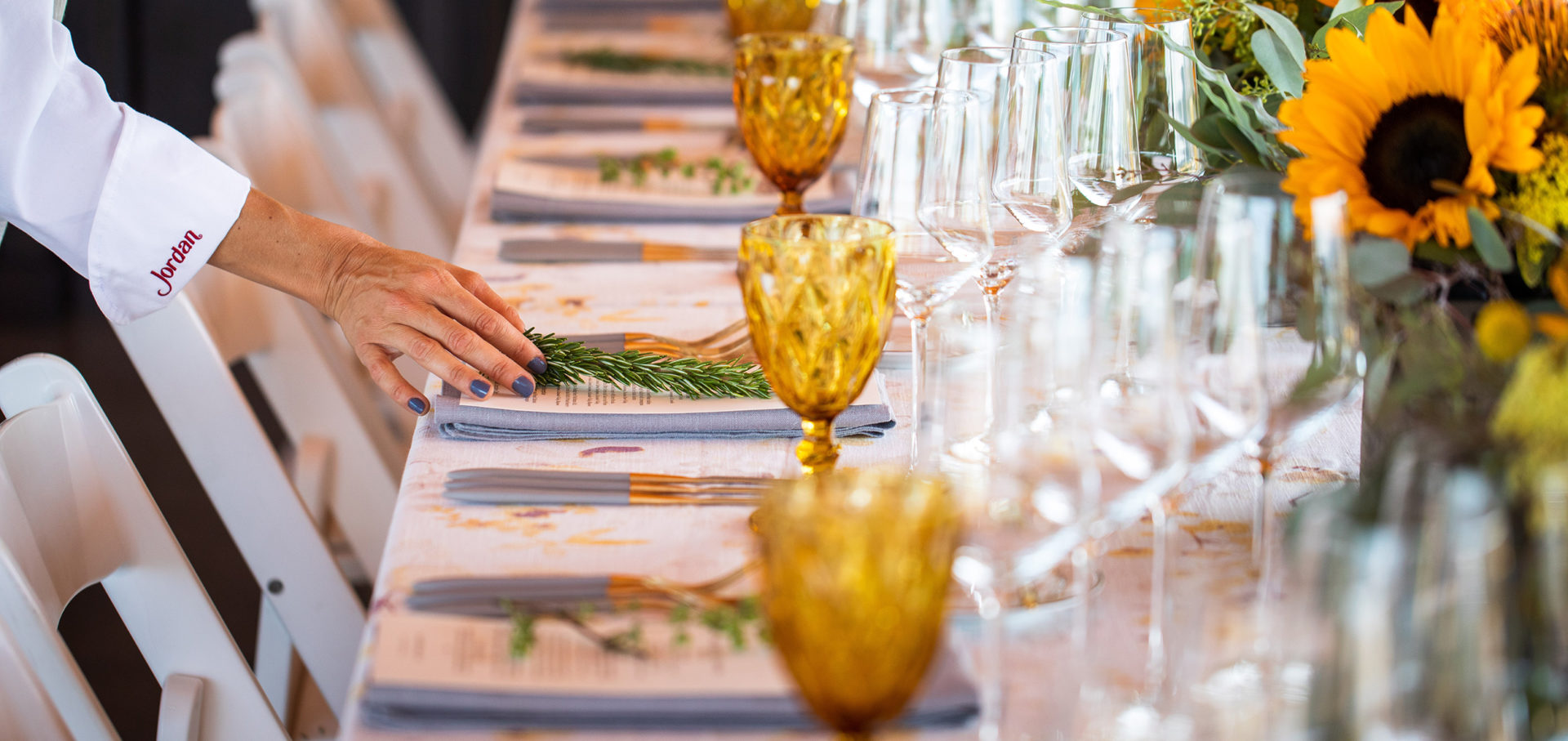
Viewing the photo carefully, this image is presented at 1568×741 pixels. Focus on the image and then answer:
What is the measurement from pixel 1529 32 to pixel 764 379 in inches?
22.5

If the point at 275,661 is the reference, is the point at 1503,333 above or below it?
above

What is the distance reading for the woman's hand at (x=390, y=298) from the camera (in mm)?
1109

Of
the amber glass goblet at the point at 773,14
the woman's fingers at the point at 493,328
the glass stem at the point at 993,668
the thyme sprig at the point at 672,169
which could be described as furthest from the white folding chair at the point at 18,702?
the amber glass goblet at the point at 773,14

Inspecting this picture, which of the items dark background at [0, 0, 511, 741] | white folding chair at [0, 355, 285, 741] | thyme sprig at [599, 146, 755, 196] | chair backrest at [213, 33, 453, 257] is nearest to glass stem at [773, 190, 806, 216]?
thyme sprig at [599, 146, 755, 196]

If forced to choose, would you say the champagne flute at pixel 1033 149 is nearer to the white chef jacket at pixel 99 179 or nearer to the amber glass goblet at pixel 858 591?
the amber glass goblet at pixel 858 591

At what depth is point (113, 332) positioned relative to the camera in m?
3.87

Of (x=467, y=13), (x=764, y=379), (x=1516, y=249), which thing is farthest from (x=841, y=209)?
(x=467, y=13)

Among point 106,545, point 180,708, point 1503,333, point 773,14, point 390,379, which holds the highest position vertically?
point 773,14

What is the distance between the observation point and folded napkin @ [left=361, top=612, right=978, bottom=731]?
704 mm

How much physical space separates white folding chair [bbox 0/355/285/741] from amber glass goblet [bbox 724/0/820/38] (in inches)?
50.9

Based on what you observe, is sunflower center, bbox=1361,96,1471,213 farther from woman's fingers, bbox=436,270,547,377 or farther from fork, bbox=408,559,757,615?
woman's fingers, bbox=436,270,547,377

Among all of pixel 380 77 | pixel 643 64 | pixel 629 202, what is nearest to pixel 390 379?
pixel 629 202

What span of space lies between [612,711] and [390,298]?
0.57 m

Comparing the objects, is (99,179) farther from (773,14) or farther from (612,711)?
(773,14)
